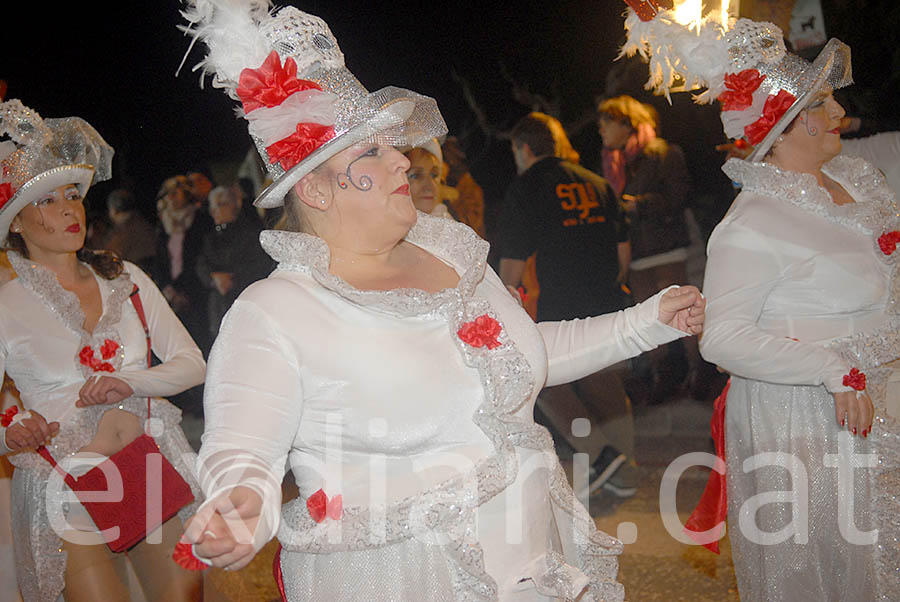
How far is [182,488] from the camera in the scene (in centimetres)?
329

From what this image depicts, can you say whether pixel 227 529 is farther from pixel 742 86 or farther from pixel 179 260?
pixel 179 260

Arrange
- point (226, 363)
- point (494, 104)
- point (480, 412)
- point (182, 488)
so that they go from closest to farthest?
point (226, 363) < point (480, 412) < point (182, 488) < point (494, 104)

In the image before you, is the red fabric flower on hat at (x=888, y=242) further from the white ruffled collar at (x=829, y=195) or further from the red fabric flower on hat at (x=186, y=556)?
the red fabric flower on hat at (x=186, y=556)

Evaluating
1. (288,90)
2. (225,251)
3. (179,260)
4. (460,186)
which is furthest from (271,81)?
(179,260)

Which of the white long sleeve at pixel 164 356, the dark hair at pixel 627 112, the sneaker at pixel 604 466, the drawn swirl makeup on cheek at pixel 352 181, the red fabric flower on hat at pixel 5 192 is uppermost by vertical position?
the drawn swirl makeup on cheek at pixel 352 181

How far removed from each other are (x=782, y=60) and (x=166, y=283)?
589 centimetres

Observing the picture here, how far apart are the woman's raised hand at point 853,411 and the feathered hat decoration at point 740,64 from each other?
842 millimetres

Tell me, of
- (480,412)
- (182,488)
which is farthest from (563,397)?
(480,412)

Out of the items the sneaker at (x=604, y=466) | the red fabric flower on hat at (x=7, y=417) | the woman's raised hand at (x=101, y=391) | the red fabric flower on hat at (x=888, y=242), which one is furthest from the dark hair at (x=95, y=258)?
the sneaker at (x=604, y=466)

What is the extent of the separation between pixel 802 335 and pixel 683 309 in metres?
0.84

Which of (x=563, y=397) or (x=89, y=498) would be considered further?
(x=563, y=397)

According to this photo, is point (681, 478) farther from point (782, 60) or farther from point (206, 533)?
point (206, 533)

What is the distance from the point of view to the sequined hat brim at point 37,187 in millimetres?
3273

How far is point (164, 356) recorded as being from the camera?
3.50 m
